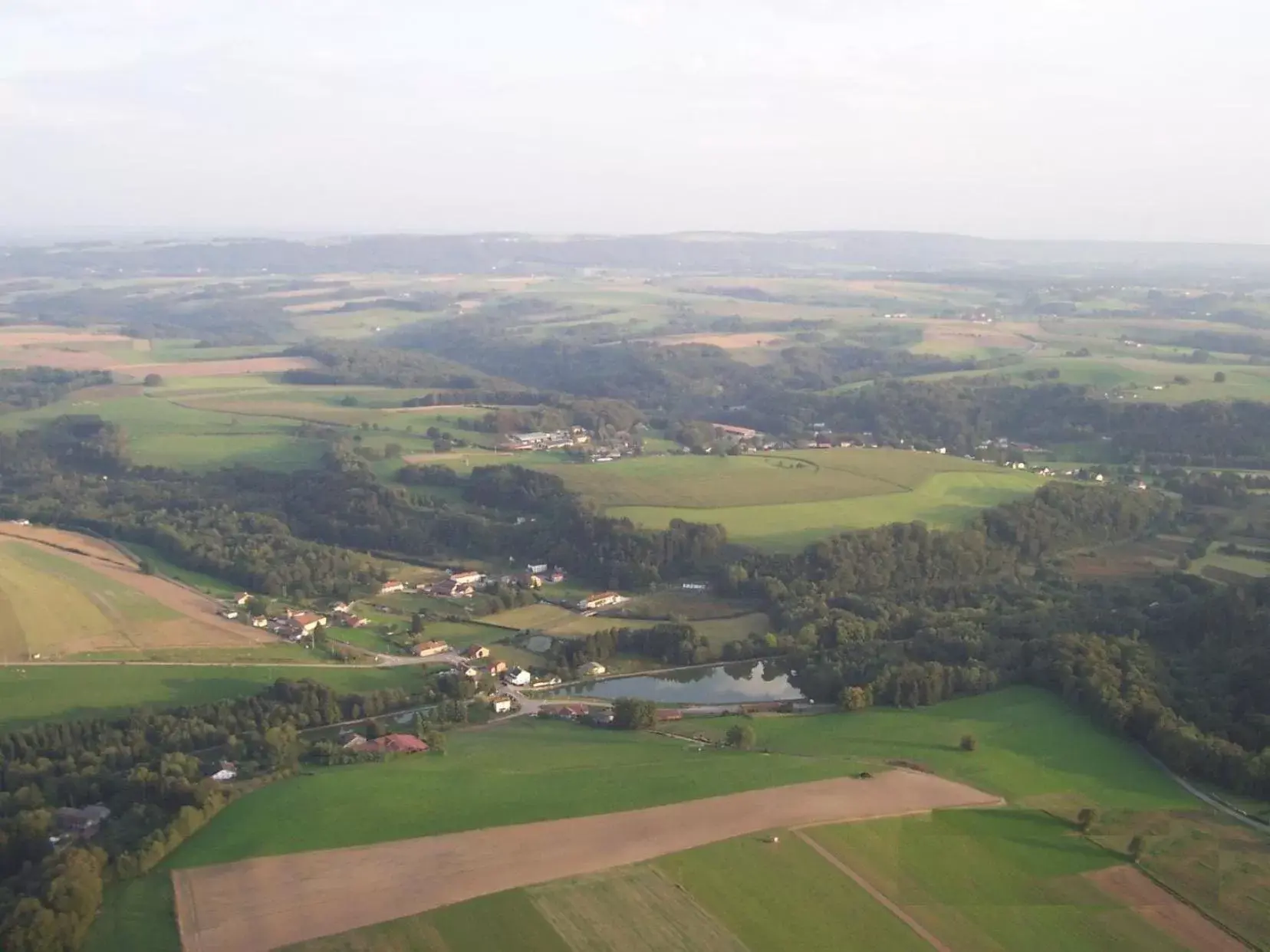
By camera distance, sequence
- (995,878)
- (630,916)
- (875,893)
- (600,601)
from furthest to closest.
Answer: (600,601) → (995,878) → (875,893) → (630,916)

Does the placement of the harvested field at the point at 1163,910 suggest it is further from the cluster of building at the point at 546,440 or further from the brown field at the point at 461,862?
the cluster of building at the point at 546,440

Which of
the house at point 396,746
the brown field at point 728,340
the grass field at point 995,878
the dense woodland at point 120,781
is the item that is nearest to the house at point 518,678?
the dense woodland at point 120,781

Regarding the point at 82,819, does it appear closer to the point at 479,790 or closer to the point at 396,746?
the point at 396,746

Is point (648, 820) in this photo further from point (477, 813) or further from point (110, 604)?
point (110, 604)

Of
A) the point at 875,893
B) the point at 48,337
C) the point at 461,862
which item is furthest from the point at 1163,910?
the point at 48,337

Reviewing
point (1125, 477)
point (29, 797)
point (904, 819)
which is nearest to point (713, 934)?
point (904, 819)

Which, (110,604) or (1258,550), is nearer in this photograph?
(110,604)
